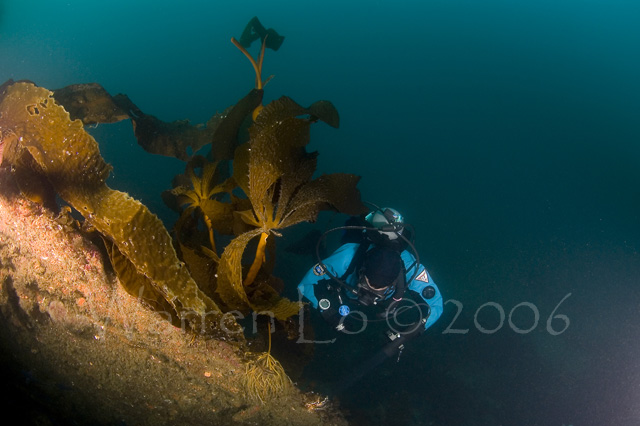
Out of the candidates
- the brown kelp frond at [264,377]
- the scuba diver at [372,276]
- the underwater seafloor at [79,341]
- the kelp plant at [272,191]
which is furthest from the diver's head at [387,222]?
the underwater seafloor at [79,341]

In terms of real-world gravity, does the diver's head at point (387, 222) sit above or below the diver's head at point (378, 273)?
above

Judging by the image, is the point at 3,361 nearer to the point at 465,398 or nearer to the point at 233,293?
the point at 233,293

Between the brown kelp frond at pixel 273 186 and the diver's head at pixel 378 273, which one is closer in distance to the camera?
the brown kelp frond at pixel 273 186

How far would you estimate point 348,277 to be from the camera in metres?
3.78

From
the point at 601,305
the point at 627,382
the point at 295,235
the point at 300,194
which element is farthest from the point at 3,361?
the point at 601,305

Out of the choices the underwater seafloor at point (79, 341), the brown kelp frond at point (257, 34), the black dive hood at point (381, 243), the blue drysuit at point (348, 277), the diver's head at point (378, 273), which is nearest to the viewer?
the underwater seafloor at point (79, 341)

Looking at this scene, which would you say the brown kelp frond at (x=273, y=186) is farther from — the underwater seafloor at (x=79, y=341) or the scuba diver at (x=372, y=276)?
the scuba diver at (x=372, y=276)

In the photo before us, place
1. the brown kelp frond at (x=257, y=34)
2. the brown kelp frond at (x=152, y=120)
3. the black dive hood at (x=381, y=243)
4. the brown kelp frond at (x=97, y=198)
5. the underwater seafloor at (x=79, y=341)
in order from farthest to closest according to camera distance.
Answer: the black dive hood at (x=381, y=243), the brown kelp frond at (x=257, y=34), the brown kelp frond at (x=152, y=120), the underwater seafloor at (x=79, y=341), the brown kelp frond at (x=97, y=198)

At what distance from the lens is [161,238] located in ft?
4.08

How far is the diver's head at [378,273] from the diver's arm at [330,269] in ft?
1.12

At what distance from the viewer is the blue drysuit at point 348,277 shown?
11.9ft

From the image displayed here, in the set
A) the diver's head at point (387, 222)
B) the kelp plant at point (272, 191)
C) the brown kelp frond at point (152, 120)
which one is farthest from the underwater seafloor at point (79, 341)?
the diver's head at point (387, 222)

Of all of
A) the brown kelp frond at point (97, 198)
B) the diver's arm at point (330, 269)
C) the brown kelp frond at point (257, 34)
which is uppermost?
the brown kelp frond at point (257, 34)

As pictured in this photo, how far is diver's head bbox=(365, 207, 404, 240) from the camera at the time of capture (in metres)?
3.49
